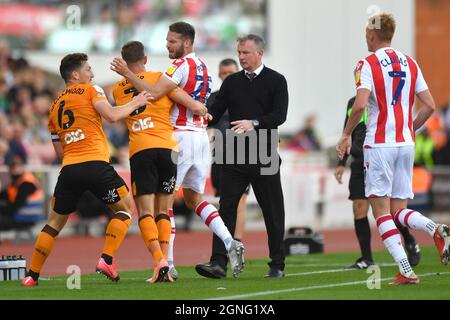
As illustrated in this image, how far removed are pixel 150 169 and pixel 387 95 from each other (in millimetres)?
2392

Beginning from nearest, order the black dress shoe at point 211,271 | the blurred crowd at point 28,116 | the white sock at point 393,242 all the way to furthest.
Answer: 1. the white sock at point 393,242
2. the black dress shoe at point 211,271
3. the blurred crowd at point 28,116

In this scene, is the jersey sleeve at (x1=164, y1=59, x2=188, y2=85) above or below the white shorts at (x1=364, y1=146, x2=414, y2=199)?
above

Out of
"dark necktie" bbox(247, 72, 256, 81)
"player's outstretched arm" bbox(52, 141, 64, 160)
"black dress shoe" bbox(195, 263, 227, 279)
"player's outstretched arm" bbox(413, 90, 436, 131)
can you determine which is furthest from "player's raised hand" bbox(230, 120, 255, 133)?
"player's outstretched arm" bbox(52, 141, 64, 160)

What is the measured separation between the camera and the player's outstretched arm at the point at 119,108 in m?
11.8

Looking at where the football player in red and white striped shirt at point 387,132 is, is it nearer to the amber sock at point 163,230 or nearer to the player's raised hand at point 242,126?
the player's raised hand at point 242,126

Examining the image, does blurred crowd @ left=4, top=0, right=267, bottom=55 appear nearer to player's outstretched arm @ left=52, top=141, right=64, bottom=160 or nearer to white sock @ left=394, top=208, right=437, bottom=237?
player's outstretched arm @ left=52, top=141, right=64, bottom=160

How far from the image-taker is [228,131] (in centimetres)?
1324

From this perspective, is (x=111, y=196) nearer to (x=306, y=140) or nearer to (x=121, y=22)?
(x=306, y=140)

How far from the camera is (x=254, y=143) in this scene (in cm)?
1293

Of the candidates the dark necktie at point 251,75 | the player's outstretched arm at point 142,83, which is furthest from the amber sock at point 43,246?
the dark necktie at point 251,75

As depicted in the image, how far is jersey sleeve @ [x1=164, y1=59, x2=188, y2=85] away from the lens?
12.4m

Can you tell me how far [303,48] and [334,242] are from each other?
43.6 feet
